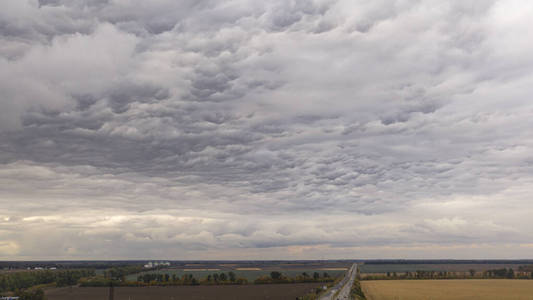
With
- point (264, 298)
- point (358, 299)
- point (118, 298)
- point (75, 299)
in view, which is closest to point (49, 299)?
point (75, 299)

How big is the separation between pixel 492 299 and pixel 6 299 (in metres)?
132

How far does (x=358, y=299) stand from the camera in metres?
114

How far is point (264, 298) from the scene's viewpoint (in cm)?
14488

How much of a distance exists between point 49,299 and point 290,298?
3114 inches

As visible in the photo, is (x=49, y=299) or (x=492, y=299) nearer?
(x=492, y=299)

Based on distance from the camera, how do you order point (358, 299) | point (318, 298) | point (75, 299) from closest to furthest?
1. point (358, 299)
2. point (318, 298)
3. point (75, 299)

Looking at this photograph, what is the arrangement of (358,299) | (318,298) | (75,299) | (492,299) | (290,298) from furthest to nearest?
(75,299) → (290,298) → (492,299) → (318,298) → (358,299)

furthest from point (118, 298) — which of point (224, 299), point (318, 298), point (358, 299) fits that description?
point (358, 299)

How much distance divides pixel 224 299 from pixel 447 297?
6394 cm

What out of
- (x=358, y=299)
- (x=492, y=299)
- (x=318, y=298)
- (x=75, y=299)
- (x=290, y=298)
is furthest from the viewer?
(x=75, y=299)

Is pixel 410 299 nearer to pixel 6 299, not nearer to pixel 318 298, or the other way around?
pixel 318 298

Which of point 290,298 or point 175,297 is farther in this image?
point 175,297

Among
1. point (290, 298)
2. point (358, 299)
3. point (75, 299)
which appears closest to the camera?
point (358, 299)

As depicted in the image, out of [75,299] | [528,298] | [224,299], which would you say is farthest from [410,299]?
[75,299]
